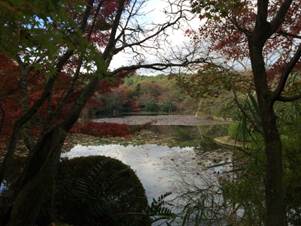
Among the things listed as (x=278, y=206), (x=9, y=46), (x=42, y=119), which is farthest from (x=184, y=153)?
(x=9, y=46)

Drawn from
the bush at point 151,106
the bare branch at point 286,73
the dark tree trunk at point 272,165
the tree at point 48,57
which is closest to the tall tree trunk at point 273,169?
the dark tree trunk at point 272,165

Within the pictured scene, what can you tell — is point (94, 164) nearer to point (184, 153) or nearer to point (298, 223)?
point (298, 223)

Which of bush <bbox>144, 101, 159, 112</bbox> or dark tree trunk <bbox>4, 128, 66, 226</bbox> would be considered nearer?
dark tree trunk <bbox>4, 128, 66, 226</bbox>

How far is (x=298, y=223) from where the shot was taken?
4910 mm

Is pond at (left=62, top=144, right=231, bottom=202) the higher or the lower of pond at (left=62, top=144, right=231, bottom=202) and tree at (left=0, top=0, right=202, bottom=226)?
the lower

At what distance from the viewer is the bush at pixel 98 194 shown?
5.27 m

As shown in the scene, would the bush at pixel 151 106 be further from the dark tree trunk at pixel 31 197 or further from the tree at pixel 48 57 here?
the dark tree trunk at pixel 31 197

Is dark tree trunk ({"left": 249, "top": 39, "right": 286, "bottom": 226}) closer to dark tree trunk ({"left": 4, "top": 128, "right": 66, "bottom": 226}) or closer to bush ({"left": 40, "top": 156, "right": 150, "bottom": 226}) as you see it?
bush ({"left": 40, "top": 156, "right": 150, "bottom": 226})

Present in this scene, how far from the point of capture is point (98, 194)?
541 centimetres

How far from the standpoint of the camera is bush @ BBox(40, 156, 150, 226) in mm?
5270

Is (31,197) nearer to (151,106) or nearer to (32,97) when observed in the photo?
(32,97)

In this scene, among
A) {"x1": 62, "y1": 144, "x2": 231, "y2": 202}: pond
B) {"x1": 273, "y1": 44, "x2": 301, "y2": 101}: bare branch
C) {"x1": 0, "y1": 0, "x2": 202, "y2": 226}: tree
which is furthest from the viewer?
{"x1": 62, "y1": 144, "x2": 231, "y2": 202}: pond

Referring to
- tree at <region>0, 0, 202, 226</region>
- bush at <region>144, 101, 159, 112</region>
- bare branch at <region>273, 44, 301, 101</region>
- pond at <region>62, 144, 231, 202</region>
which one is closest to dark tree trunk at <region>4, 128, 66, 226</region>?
tree at <region>0, 0, 202, 226</region>

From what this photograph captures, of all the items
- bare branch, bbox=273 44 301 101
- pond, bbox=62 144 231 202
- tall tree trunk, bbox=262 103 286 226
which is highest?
bare branch, bbox=273 44 301 101
